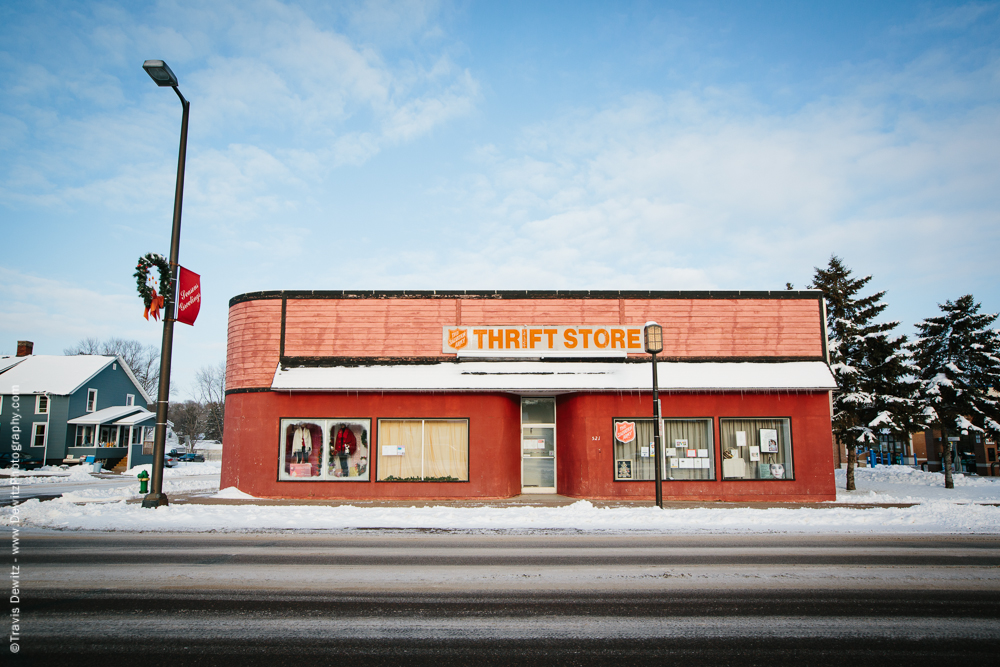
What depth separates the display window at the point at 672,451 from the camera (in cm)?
1719

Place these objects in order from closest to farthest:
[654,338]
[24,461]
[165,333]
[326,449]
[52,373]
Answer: [165,333]
[654,338]
[326,449]
[24,461]
[52,373]

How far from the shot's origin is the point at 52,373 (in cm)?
4084

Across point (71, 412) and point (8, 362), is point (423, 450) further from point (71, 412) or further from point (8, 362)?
point (8, 362)

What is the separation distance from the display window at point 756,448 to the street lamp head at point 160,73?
56.3 ft

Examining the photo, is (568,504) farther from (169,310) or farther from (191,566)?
(169,310)

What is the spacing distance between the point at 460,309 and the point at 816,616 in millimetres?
13233

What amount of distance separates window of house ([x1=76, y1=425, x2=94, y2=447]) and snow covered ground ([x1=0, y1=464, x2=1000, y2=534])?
30.6m

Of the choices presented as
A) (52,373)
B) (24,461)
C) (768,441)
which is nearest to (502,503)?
(768,441)

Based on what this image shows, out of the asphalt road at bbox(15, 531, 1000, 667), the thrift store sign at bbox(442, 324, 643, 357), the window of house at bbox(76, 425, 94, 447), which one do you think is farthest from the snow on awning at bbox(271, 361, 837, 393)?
the window of house at bbox(76, 425, 94, 447)

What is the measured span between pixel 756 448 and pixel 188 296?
16432 millimetres

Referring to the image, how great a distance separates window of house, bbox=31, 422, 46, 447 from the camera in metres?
37.6

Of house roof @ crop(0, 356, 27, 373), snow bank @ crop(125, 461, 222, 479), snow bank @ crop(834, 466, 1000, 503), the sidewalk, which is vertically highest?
house roof @ crop(0, 356, 27, 373)

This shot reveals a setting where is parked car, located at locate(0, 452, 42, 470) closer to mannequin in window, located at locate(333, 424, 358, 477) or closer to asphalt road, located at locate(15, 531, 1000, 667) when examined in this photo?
mannequin in window, located at locate(333, 424, 358, 477)

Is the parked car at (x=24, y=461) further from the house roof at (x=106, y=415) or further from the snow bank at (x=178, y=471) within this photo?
the snow bank at (x=178, y=471)
